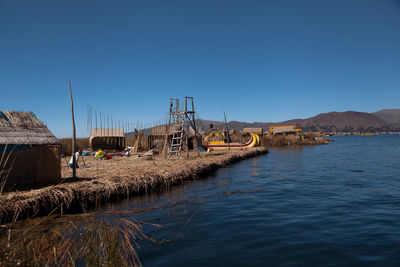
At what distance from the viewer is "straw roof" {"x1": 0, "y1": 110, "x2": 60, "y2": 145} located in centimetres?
811

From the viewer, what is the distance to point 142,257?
5.11 m

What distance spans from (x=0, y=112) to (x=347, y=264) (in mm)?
10361

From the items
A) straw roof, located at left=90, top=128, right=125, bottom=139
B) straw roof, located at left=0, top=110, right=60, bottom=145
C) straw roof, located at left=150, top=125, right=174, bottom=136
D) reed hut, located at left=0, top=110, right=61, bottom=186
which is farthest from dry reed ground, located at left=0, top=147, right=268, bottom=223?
straw roof, located at left=90, top=128, right=125, bottom=139

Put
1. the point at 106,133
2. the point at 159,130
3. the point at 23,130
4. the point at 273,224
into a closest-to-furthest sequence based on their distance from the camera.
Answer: the point at 273,224 < the point at 23,130 < the point at 159,130 < the point at 106,133

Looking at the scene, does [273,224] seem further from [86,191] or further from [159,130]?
[159,130]

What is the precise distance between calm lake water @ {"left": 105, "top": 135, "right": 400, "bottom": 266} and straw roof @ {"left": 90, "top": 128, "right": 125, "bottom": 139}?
14818 millimetres

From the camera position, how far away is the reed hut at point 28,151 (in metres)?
8.25

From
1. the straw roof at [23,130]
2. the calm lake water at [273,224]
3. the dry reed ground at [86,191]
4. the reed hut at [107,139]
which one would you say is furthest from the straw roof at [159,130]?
the straw roof at [23,130]

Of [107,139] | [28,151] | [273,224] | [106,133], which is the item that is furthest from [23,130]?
[107,139]

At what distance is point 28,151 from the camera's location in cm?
884

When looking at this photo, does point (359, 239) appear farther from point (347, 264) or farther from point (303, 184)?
point (303, 184)

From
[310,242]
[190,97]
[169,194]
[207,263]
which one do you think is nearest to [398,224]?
[310,242]

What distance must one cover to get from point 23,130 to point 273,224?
8139mm

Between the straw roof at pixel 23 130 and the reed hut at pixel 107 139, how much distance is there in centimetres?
1489
